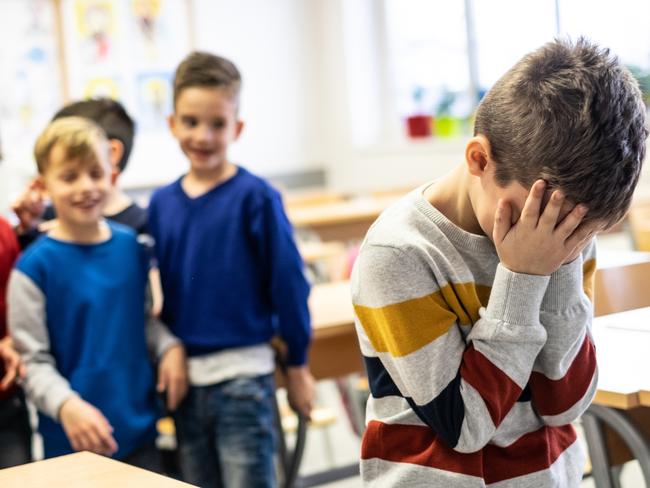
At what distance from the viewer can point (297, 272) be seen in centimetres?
229

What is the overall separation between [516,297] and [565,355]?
0.12 m

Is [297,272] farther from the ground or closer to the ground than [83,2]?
closer to the ground

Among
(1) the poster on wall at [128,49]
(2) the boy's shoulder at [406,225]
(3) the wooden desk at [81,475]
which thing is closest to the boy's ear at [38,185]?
(3) the wooden desk at [81,475]

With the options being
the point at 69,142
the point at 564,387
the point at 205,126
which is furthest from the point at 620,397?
the point at 69,142

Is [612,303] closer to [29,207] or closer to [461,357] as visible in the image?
[461,357]

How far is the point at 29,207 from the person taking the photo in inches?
96.9

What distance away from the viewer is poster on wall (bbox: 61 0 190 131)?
7.36m

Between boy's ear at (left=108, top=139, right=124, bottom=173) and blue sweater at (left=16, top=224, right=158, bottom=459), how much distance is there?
1.40 ft

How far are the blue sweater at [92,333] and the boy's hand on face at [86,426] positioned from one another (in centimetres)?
10

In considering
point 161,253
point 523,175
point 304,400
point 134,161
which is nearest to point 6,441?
point 161,253

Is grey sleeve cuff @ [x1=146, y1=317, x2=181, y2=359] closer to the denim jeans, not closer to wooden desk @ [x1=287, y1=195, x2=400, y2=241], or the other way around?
the denim jeans

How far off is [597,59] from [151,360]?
1.42m

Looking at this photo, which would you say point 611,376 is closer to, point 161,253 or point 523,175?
point 523,175

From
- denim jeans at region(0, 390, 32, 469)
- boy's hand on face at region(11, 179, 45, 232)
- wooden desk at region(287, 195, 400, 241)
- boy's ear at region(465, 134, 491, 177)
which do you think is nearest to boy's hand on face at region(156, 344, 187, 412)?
denim jeans at region(0, 390, 32, 469)
